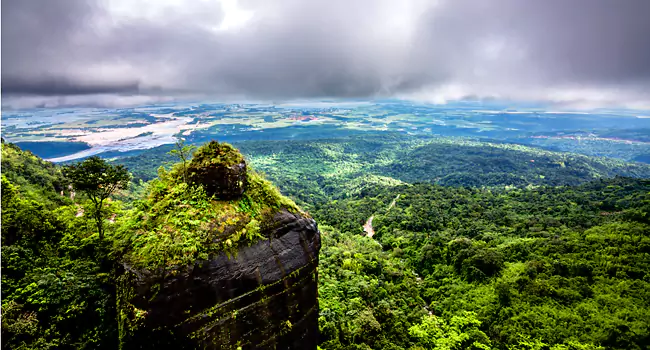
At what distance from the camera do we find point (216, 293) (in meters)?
8.55

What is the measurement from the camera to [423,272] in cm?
3966

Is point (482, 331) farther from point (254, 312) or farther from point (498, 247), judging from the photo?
point (254, 312)

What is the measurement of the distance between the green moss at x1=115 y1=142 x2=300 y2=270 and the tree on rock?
180cm

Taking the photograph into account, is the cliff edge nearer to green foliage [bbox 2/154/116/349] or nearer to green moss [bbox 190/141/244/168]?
green moss [bbox 190/141/244/168]

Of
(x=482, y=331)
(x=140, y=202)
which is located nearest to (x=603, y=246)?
(x=482, y=331)

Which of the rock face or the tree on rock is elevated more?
the tree on rock

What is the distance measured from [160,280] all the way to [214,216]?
2329 millimetres

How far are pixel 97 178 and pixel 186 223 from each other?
436 cm

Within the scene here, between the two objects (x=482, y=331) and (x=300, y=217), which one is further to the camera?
(x=482, y=331)

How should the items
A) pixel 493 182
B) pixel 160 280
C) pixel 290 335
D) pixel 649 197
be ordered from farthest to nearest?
1. pixel 493 182
2. pixel 649 197
3. pixel 290 335
4. pixel 160 280

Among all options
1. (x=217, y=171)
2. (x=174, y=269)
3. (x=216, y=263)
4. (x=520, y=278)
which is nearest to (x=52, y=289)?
(x=174, y=269)

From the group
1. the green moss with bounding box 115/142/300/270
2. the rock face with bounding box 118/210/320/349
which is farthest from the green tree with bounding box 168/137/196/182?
the rock face with bounding box 118/210/320/349

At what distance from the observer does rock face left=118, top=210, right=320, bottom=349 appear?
26.1 feet

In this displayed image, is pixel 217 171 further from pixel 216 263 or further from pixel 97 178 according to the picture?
pixel 97 178
